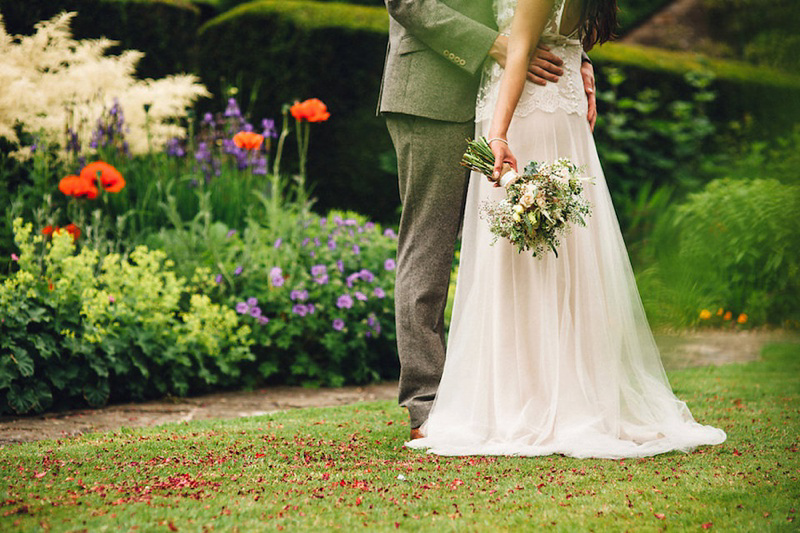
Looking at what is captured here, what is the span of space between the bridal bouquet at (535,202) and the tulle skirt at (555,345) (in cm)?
21

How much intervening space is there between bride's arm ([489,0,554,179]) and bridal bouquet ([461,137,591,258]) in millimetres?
66

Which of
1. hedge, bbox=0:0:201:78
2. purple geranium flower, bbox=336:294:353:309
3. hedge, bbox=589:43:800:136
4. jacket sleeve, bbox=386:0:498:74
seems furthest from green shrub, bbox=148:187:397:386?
hedge, bbox=589:43:800:136

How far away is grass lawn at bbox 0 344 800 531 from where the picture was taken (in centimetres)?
184

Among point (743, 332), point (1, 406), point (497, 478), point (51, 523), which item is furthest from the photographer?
point (743, 332)

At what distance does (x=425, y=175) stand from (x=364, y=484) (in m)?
1.13

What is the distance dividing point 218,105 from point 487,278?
4670mm

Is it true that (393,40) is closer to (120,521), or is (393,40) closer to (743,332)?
(120,521)

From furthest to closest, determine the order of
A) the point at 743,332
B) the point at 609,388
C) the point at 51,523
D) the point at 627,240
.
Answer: the point at 627,240
the point at 743,332
the point at 609,388
the point at 51,523

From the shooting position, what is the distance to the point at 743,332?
5238 mm

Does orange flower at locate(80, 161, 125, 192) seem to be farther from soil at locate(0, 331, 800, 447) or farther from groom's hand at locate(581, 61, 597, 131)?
groom's hand at locate(581, 61, 597, 131)

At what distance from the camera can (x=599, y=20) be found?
2.75 meters

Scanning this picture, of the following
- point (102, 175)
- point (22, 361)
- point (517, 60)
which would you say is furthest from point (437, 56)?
point (102, 175)

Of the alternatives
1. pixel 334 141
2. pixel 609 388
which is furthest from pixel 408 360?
pixel 334 141

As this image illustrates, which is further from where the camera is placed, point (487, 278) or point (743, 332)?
point (743, 332)
